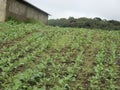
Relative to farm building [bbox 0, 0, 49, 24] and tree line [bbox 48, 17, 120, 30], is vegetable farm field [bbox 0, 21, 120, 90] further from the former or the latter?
tree line [bbox 48, 17, 120, 30]

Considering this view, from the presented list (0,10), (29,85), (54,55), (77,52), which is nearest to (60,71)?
(29,85)

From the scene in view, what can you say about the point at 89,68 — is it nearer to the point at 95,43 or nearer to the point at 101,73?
the point at 101,73

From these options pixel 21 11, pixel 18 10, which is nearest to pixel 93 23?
pixel 21 11

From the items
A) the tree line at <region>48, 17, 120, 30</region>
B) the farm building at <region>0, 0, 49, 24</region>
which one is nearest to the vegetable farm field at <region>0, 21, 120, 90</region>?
the farm building at <region>0, 0, 49, 24</region>

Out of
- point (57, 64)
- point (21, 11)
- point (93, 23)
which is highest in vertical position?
point (21, 11)

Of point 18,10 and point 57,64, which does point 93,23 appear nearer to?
point 18,10

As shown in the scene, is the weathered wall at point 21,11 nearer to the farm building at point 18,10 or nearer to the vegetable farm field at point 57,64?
the farm building at point 18,10

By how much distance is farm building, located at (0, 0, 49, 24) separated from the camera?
24.0 meters

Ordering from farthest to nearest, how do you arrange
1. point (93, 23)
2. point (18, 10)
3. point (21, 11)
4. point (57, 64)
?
point (93, 23)
point (21, 11)
point (18, 10)
point (57, 64)

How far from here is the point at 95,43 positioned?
15.9 m

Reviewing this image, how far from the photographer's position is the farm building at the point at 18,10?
2395 cm

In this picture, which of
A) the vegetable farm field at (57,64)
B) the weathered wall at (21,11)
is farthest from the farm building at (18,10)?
the vegetable farm field at (57,64)

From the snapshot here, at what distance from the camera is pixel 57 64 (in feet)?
35.3

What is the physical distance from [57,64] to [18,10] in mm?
17022
